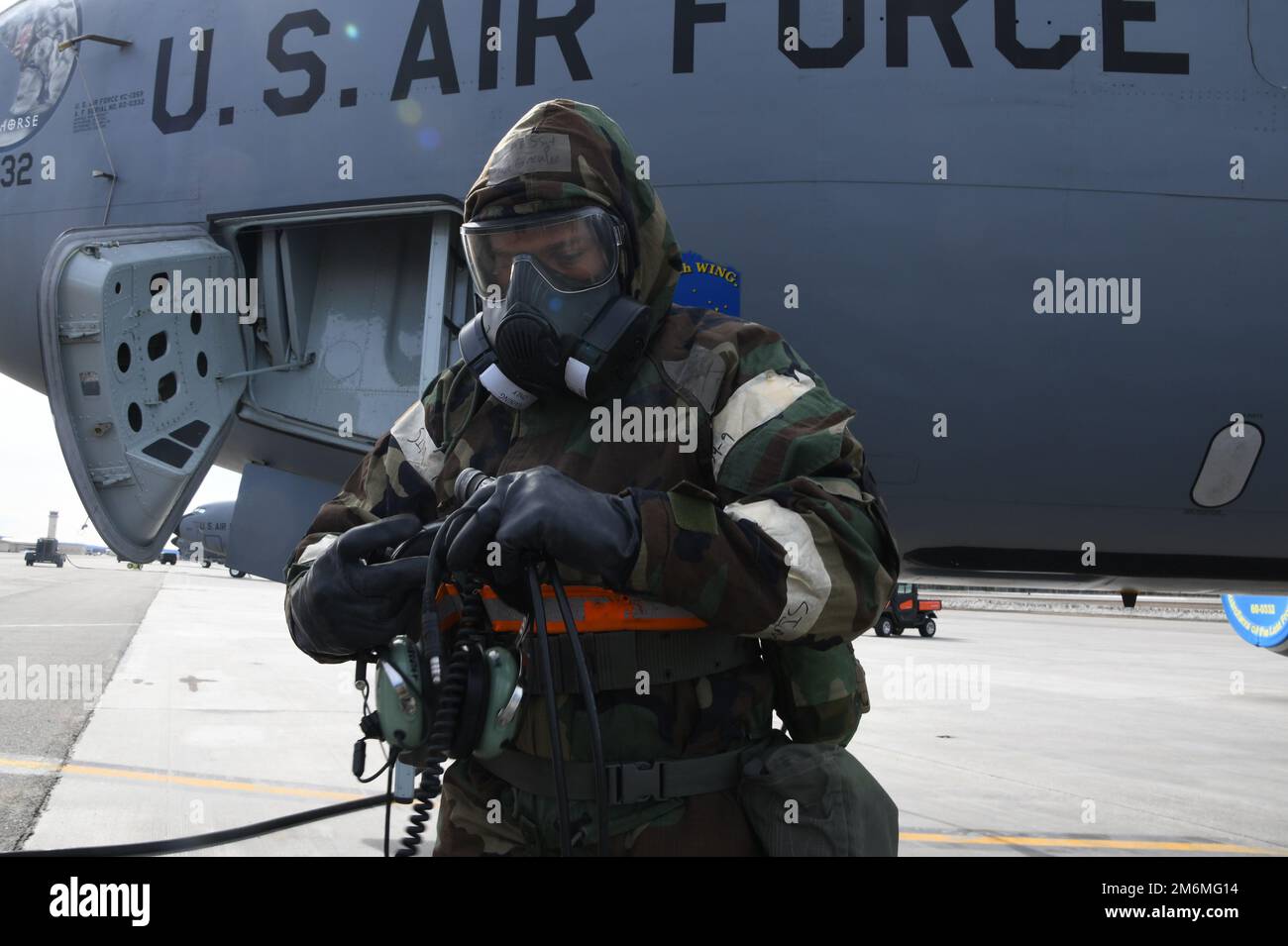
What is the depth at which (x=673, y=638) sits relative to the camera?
156cm

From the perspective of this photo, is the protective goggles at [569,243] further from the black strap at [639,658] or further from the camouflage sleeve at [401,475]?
the black strap at [639,658]

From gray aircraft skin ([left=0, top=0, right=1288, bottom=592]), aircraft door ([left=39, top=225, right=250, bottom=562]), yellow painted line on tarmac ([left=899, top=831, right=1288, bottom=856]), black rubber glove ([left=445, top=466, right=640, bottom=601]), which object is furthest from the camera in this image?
yellow painted line on tarmac ([left=899, top=831, right=1288, bottom=856])

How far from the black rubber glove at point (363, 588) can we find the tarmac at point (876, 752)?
2768 mm

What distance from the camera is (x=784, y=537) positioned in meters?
1.37

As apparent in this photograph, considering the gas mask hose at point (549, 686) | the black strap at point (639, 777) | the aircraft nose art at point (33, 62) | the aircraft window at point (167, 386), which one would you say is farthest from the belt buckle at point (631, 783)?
the aircraft nose art at point (33, 62)

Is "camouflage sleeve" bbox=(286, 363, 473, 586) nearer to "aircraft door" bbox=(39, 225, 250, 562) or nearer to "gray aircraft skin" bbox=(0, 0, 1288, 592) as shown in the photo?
"gray aircraft skin" bbox=(0, 0, 1288, 592)

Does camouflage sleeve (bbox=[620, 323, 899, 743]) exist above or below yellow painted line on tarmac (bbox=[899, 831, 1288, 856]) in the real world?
above

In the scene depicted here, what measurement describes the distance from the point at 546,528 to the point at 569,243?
589mm

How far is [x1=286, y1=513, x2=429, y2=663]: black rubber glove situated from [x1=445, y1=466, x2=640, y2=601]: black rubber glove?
169mm

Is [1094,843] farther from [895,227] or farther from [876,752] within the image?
[895,227]

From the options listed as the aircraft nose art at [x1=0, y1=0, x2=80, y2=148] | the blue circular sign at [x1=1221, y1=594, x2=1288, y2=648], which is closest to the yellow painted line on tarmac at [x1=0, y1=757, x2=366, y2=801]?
the aircraft nose art at [x1=0, y1=0, x2=80, y2=148]

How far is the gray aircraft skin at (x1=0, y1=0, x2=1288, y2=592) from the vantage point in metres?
3.41

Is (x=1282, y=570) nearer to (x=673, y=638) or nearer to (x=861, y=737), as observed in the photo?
(x=673, y=638)
